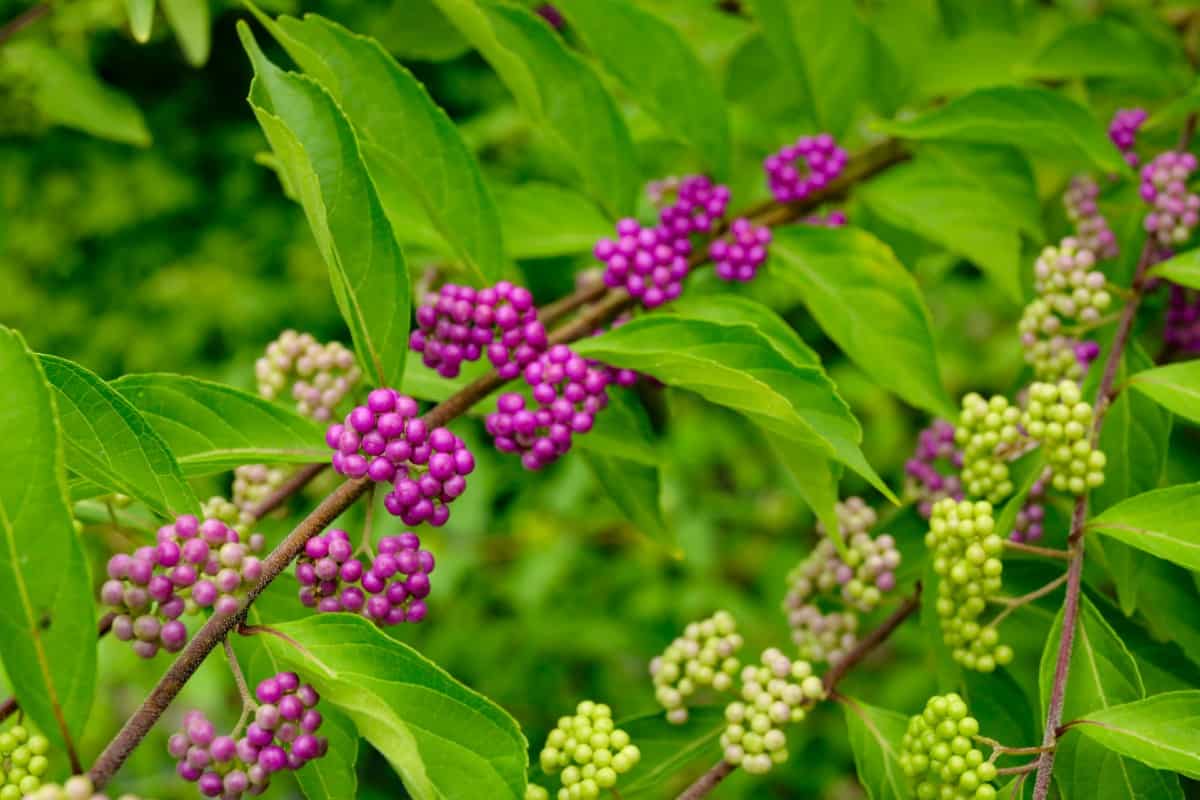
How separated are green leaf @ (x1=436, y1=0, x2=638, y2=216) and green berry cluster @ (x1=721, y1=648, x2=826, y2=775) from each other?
0.82 m

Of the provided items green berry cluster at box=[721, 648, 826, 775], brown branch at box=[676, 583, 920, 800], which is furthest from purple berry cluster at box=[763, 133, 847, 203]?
green berry cluster at box=[721, 648, 826, 775]

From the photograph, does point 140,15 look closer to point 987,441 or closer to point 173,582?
point 173,582

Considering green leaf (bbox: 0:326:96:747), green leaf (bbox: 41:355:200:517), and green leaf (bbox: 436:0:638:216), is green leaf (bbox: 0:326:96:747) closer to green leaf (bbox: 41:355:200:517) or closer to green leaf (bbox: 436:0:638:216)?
green leaf (bbox: 41:355:200:517)

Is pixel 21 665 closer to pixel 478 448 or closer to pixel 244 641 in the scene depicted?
pixel 244 641

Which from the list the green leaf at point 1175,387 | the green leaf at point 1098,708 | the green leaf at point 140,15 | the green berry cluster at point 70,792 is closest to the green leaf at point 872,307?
the green leaf at point 1175,387

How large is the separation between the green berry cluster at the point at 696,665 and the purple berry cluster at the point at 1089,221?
930 mm

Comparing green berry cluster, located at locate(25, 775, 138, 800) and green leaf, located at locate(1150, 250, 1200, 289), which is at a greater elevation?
green leaf, located at locate(1150, 250, 1200, 289)

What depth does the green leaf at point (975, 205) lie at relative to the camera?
1.85m

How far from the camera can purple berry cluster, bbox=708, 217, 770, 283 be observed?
1849 millimetres

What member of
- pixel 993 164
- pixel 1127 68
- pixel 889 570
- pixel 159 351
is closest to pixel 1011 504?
pixel 889 570

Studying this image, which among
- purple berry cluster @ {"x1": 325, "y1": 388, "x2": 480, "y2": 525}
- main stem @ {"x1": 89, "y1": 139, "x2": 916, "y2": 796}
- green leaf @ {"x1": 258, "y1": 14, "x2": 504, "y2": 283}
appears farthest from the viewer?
green leaf @ {"x1": 258, "y1": 14, "x2": 504, "y2": 283}

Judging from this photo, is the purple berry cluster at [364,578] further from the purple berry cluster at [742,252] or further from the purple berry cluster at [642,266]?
the purple berry cluster at [742,252]

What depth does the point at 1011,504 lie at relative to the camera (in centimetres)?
145

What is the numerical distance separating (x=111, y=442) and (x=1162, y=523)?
1.27m
